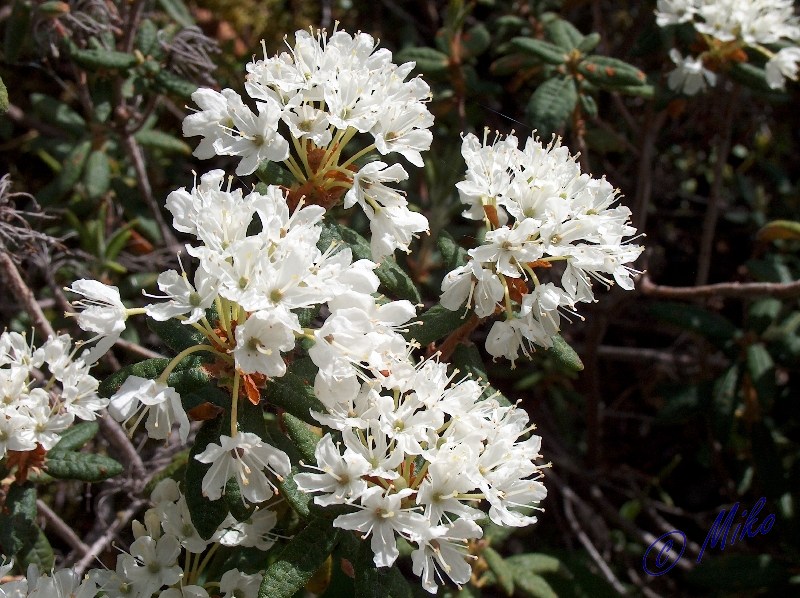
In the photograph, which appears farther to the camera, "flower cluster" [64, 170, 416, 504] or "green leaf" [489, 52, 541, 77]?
"green leaf" [489, 52, 541, 77]

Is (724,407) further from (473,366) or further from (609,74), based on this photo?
(473,366)

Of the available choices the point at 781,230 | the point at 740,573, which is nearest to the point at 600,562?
the point at 740,573

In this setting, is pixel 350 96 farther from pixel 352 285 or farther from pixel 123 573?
pixel 123 573

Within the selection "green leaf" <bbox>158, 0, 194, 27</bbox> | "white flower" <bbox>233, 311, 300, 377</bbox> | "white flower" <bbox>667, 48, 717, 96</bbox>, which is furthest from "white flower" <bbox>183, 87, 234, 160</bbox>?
"white flower" <bbox>667, 48, 717, 96</bbox>

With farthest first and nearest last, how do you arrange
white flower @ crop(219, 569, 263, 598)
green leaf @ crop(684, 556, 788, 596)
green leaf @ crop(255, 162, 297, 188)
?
green leaf @ crop(684, 556, 788, 596) < green leaf @ crop(255, 162, 297, 188) < white flower @ crop(219, 569, 263, 598)

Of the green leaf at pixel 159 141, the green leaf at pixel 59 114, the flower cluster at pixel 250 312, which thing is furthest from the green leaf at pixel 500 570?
the green leaf at pixel 59 114

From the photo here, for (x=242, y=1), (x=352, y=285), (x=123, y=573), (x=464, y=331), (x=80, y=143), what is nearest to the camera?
(x=352, y=285)

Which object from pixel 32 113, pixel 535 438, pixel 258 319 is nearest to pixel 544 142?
pixel 535 438

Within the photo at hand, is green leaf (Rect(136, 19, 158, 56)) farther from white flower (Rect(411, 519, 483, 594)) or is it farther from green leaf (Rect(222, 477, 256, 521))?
white flower (Rect(411, 519, 483, 594))
